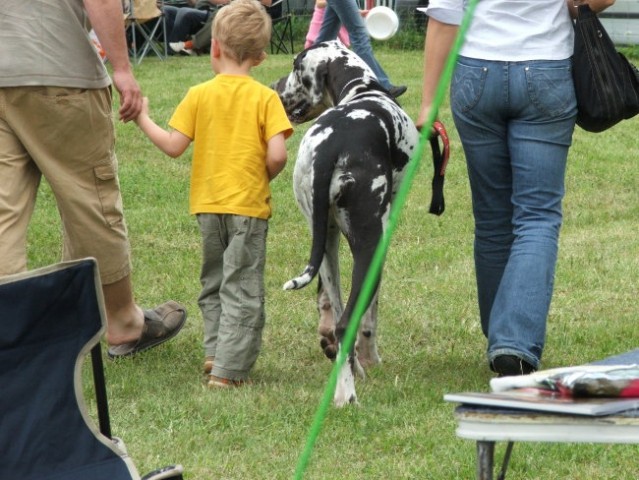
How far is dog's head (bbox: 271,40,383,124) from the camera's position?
5445 millimetres

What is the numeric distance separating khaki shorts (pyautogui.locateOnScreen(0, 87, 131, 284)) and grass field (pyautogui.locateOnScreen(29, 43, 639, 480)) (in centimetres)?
70

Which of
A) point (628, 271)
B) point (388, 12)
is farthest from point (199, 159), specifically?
point (388, 12)

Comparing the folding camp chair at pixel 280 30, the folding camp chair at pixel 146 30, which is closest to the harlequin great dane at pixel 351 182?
the folding camp chair at pixel 146 30

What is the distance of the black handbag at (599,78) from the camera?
4.53m

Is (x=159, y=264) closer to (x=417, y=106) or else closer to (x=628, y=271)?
(x=628, y=271)

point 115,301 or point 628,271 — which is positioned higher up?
point 115,301

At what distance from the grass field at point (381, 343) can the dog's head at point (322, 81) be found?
1.14m

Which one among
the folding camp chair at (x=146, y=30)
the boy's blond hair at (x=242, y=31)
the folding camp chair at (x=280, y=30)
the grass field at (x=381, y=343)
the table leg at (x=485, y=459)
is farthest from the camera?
the folding camp chair at (x=280, y=30)

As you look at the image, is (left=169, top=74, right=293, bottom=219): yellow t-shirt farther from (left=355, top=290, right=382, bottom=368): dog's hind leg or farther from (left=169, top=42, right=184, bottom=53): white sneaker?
(left=169, top=42, right=184, bottom=53): white sneaker

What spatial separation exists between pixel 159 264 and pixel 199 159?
2591mm

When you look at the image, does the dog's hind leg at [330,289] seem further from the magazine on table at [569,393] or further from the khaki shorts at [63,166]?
the magazine on table at [569,393]

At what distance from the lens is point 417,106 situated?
1280 cm

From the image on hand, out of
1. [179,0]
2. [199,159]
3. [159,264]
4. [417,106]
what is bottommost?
[179,0]

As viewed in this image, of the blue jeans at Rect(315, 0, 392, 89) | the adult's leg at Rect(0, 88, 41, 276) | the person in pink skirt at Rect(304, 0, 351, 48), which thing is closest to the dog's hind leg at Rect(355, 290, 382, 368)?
the adult's leg at Rect(0, 88, 41, 276)
